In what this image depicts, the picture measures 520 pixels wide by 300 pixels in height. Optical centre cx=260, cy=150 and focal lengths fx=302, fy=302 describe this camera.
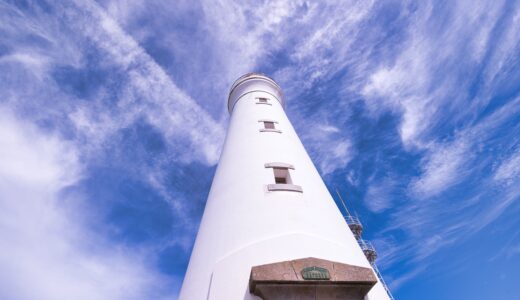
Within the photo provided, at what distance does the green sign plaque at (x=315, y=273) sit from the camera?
4355 millimetres

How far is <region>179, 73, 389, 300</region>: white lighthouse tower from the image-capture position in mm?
4355

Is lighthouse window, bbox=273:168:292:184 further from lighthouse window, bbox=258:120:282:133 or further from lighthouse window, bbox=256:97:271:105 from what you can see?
lighthouse window, bbox=256:97:271:105

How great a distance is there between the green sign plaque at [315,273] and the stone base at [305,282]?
0.5 inches

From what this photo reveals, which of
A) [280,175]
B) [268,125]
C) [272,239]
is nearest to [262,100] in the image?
[268,125]

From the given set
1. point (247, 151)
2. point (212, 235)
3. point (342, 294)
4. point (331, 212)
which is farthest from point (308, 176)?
point (342, 294)

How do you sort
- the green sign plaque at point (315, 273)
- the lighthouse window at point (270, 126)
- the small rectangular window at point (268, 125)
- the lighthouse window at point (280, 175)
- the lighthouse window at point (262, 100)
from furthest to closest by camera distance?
the lighthouse window at point (262, 100)
the small rectangular window at point (268, 125)
the lighthouse window at point (270, 126)
the lighthouse window at point (280, 175)
the green sign plaque at point (315, 273)

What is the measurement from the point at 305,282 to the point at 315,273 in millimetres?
208

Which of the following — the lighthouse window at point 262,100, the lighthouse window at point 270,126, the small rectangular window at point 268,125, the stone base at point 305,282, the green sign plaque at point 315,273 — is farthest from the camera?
the lighthouse window at point 262,100

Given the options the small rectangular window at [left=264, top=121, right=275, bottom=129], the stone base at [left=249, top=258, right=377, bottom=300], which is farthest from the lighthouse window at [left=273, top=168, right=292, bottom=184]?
the stone base at [left=249, top=258, right=377, bottom=300]

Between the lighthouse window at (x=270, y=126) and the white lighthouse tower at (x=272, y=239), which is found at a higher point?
Answer: the lighthouse window at (x=270, y=126)

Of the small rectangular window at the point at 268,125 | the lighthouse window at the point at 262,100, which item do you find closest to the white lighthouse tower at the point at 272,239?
the small rectangular window at the point at 268,125

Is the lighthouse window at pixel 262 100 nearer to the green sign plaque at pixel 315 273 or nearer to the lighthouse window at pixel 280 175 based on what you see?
the lighthouse window at pixel 280 175

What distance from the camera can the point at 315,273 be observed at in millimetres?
4410

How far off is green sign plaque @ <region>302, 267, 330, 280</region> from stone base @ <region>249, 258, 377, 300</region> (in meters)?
0.01
